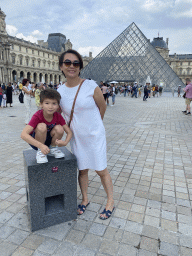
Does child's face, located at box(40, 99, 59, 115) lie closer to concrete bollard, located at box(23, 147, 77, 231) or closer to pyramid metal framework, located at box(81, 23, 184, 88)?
concrete bollard, located at box(23, 147, 77, 231)

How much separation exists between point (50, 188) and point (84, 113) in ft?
2.75

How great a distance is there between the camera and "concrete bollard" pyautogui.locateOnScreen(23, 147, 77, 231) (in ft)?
6.21

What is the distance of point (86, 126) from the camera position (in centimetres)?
206

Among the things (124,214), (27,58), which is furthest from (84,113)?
(27,58)

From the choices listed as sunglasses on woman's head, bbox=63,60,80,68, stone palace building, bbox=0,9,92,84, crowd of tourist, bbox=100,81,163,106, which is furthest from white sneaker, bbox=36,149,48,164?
stone palace building, bbox=0,9,92,84

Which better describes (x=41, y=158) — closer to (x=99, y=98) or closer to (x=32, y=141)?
(x=32, y=141)

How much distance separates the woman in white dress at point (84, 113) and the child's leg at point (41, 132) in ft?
1.12

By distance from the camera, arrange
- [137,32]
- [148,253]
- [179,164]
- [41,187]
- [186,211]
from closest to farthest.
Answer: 1. [148,253]
2. [41,187]
3. [186,211]
4. [179,164]
5. [137,32]

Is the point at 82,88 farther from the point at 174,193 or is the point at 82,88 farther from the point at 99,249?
the point at 174,193

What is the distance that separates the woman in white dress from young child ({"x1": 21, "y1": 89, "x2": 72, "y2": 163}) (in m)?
0.18

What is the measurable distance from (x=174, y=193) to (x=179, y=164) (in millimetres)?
1192

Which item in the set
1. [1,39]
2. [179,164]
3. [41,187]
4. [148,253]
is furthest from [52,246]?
[1,39]

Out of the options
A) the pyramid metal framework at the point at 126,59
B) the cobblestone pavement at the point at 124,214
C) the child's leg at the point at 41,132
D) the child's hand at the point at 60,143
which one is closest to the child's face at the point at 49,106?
the child's leg at the point at 41,132

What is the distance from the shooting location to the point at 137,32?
95.0 ft
